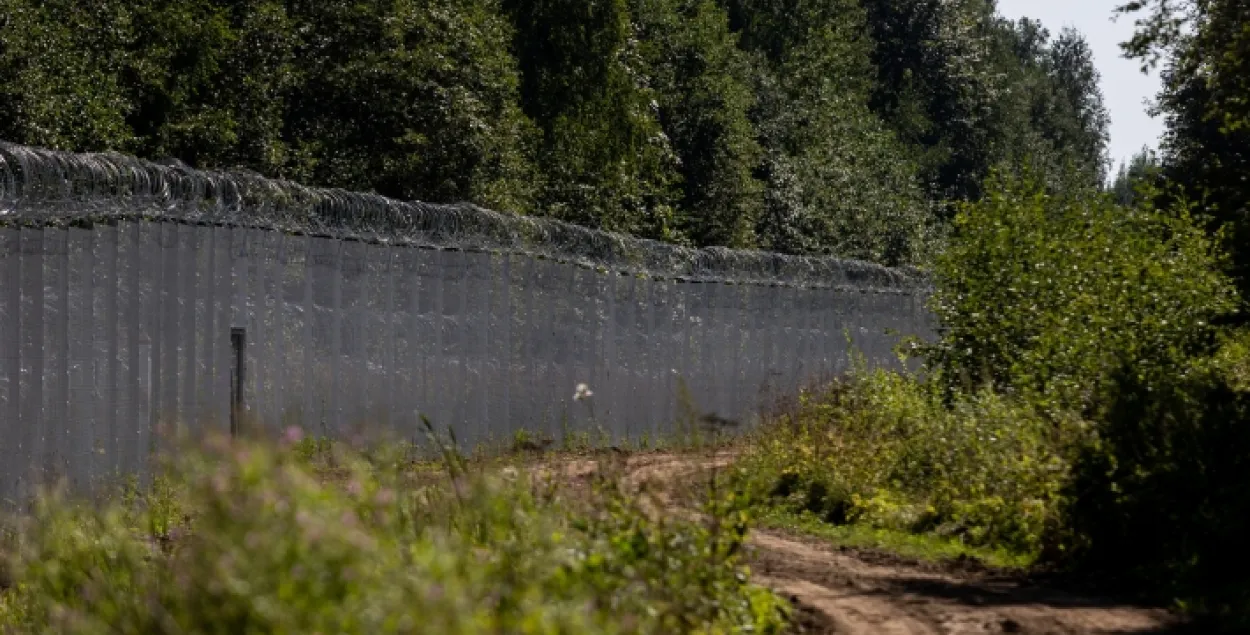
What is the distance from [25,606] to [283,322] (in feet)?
23.9

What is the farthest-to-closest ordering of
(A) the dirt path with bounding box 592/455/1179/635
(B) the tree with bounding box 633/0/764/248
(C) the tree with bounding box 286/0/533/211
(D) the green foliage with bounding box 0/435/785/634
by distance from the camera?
(B) the tree with bounding box 633/0/764/248, (C) the tree with bounding box 286/0/533/211, (A) the dirt path with bounding box 592/455/1179/635, (D) the green foliage with bounding box 0/435/785/634

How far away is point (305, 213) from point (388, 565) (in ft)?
39.6

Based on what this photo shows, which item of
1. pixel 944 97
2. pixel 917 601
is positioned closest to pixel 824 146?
pixel 944 97

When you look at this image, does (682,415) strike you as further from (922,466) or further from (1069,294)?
(922,466)

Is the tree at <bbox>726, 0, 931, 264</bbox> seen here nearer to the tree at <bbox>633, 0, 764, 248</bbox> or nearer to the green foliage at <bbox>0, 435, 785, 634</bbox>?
the tree at <bbox>633, 0, 764, 248</bbox>

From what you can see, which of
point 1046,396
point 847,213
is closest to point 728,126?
point 847,213

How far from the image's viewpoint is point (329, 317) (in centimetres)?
1806

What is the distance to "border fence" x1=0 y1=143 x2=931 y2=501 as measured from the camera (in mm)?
13336


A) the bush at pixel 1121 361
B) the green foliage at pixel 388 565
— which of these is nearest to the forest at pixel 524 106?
the bush at pixel 1121 361

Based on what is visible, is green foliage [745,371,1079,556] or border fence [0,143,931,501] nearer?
green foliage [745,371,1079,556]

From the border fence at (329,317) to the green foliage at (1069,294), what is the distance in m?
3.10

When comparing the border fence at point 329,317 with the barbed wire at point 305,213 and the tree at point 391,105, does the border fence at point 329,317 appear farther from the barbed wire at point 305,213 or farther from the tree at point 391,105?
the tree at point 391,105

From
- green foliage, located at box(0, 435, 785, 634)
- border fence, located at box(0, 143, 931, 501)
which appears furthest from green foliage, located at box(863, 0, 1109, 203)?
green foliage, located at box(0, 435, 785, 634)

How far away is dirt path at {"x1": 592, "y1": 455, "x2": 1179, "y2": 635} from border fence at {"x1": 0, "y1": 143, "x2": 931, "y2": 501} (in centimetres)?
140
